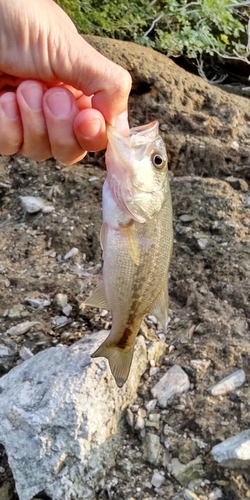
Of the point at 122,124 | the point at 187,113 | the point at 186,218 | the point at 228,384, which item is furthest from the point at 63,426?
the point at 187,113

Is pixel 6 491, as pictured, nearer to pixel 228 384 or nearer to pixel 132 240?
pixel 228 384

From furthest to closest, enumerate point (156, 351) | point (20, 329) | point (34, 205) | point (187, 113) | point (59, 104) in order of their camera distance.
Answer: point (187, 113) → point (34, 205) → point (20, 329) → point (156, 351) → point (59, 104)

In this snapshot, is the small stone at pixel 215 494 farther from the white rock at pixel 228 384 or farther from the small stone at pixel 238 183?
the small stone at pixel 238 183

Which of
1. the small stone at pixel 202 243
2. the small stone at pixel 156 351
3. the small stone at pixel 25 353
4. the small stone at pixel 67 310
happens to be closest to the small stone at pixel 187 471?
the small stone at pixel 156 351

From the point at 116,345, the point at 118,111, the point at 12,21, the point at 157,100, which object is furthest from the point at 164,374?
the point at 157,100

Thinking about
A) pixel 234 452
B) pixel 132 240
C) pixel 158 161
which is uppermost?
pixel 158 161

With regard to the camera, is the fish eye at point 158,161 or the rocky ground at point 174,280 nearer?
the fish eye at point 158,161
